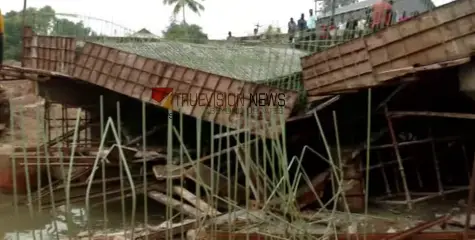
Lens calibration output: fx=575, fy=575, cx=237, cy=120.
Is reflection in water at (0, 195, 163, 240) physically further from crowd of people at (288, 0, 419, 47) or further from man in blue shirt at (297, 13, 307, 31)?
man in blue shirt at (297, 13, 307, 31)

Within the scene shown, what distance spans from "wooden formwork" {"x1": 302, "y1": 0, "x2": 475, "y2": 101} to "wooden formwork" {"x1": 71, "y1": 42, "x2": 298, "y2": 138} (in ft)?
2.29

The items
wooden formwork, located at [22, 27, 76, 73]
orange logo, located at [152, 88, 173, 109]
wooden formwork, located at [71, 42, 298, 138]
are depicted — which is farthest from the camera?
wooden formwork, located at [22, 27, 76, 73]

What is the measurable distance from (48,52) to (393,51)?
8668 millimetres

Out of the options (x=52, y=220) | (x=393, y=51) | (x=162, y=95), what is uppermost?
(x=393, y=51)

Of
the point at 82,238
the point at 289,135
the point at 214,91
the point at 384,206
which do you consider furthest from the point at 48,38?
the point at 384,206

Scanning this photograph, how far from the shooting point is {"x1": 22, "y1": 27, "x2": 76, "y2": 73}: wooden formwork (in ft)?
44.1

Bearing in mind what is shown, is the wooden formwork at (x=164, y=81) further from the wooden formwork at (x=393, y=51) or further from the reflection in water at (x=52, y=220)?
the reflection in water at (x=52, y=220)

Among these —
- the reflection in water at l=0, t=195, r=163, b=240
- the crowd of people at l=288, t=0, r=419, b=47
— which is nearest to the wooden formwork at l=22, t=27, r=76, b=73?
the reflection in water at l=0, t=195, r=163, b=240

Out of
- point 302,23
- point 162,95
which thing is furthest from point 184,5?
point 162,95

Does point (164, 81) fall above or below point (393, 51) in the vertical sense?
below

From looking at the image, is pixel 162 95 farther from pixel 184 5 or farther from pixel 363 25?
pixel 184 5

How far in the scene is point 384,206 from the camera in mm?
10250

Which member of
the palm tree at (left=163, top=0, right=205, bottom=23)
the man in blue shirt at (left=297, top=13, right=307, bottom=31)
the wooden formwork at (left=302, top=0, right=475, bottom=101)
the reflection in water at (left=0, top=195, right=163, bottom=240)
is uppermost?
the palm tree at (left=163, top=0, right=205, bottom=23)

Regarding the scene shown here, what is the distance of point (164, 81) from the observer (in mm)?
11617
